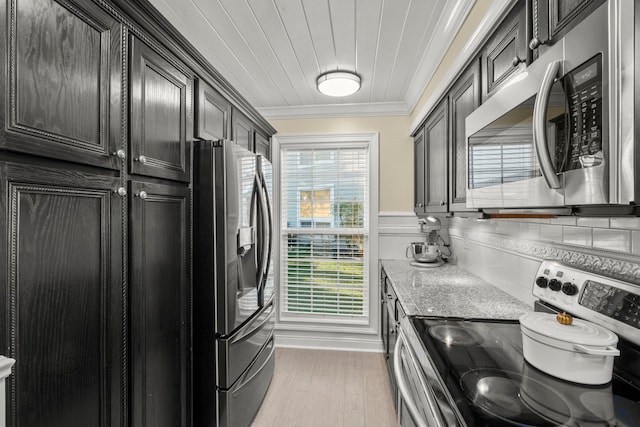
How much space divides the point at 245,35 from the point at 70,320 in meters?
1.73

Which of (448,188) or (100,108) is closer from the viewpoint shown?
(100,108)

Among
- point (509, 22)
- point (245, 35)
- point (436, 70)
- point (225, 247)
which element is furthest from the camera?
point (436, 70)

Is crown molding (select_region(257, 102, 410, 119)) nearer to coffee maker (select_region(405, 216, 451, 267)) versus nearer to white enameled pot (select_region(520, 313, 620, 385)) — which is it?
coffee maker (select_region(405, 216, 451, 267))

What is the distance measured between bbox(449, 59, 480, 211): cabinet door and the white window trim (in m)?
1.28

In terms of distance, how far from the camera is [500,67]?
1.26 meters

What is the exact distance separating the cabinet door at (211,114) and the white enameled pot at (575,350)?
67.9 inches

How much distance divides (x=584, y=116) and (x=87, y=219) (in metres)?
1.40

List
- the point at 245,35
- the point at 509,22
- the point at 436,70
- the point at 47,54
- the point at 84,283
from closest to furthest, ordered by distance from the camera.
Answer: the point at 47,54 < the point at 84,283 < the point at 509,22 < the point at 245,35 < the point at 436,70

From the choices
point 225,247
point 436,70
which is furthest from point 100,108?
point 436,70

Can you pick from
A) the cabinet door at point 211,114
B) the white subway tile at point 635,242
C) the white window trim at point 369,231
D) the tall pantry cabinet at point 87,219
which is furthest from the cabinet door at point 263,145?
the white subway tile at point 635,242

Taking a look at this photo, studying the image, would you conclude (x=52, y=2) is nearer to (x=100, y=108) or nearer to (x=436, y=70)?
(x=100, y=108)

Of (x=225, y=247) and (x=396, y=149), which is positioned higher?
(x=396, y=149)

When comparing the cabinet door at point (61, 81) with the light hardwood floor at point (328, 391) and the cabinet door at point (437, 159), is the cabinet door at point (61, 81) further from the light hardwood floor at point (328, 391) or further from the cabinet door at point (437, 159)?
the light hardwood floor at point (328, 391)

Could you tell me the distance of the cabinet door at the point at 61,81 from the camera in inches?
31.3
